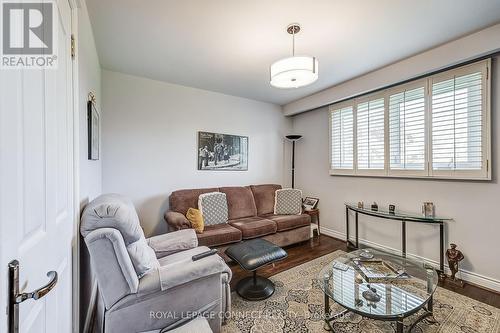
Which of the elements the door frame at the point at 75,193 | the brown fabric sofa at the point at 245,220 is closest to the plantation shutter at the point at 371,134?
the brown fabric sofa at the point at 245,220

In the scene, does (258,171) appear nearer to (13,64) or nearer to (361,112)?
(361,112)

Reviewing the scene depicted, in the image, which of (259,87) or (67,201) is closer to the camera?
(67,201)

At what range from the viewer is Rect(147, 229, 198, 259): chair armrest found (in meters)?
2.04

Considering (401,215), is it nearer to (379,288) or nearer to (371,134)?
(371,134)

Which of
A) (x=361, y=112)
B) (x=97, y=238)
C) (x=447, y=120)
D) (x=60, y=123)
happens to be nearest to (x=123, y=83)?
(x=60, y=123)

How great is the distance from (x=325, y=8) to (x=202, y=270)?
2.28 meters

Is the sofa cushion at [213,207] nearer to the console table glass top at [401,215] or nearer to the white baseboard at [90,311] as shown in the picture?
the white baseboard at [90,311]

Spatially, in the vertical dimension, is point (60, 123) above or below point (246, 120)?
below

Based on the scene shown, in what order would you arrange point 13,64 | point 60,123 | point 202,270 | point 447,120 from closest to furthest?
point 13,64 → point 60,123 → point 202,270 → point 447,120

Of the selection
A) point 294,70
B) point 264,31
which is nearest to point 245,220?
point 294,70

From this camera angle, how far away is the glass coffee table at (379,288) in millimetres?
1436

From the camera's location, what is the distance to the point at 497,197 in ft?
7.31

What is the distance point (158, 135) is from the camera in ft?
10.8

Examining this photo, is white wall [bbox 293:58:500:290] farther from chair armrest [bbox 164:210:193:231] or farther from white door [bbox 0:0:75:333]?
white door [bbox 0:0:75:333]
